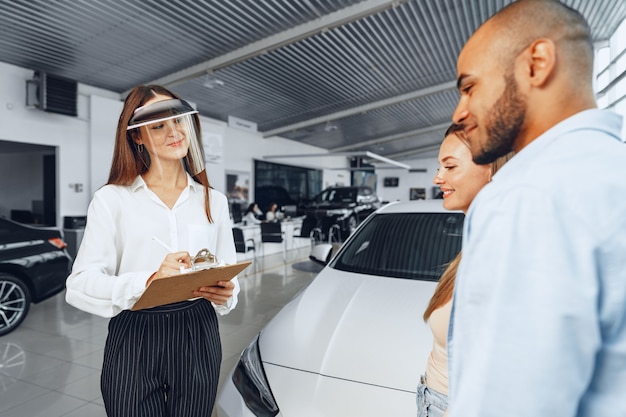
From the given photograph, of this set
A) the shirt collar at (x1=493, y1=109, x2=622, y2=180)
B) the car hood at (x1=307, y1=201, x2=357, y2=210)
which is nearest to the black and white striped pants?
the shirt collar at (x1=493, y1=109, x2=622, y2=180)

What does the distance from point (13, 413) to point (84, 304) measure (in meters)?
2.06

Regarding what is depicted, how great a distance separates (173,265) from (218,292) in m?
0.21

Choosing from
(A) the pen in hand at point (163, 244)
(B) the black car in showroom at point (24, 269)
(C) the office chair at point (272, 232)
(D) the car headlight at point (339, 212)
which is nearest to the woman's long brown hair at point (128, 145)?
(A) the pen in hand at point (163, 244)

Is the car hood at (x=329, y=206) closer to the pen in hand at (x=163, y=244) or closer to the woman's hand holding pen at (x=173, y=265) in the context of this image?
the pen in hand at (x=163, y=244)

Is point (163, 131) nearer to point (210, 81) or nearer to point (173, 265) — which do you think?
point (173, 265)

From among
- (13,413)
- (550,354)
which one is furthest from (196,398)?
(13,413)

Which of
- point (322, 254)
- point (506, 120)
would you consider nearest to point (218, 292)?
point (506, 120)

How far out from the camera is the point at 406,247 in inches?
91.2

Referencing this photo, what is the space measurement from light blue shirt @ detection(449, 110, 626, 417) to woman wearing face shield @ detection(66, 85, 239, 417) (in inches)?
33.8

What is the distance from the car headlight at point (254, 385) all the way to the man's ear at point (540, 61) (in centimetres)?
129

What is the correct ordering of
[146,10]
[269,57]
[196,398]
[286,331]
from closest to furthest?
[196,398] < [286,331] < [146,10] < [269,57]

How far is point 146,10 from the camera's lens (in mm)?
4684

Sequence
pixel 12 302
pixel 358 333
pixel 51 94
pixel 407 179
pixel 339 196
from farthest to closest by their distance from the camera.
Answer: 1. pixel 407 179
2. pixel 339 196
3. pixel 51 94
4. pixel 12 302
5. pixel 358 333

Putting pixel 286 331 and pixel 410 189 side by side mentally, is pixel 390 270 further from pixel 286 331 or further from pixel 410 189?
pixel 410 189
